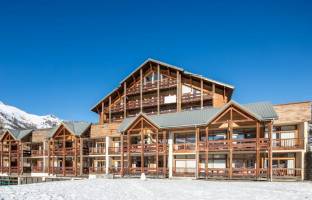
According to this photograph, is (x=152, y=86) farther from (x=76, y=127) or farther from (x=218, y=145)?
(x=218, y=145)

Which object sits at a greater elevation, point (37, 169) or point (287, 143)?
point (287, 143)

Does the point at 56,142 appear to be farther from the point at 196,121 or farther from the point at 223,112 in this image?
the point at 223,112

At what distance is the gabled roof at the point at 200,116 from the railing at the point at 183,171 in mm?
5194

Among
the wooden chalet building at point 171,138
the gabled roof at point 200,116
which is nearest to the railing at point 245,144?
the wooden chalet building at point 171,138

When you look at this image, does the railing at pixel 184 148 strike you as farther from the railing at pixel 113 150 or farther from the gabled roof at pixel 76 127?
the gabled roof at pixel 76 127

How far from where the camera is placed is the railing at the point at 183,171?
36.6m

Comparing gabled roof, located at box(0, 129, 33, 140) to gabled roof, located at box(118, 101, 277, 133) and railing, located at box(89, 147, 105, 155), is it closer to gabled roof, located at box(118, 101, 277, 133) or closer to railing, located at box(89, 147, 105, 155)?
railing, located at box(89, 147, 105, 155)

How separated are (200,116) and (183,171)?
683cm

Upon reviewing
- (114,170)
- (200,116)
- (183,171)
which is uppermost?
(200,116)

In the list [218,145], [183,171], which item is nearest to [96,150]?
[183,171]

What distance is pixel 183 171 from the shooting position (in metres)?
37.9

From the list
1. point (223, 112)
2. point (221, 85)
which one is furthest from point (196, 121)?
point (221, 85)

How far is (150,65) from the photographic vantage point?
5266 centimetres

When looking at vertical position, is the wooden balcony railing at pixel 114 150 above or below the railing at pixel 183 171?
above
